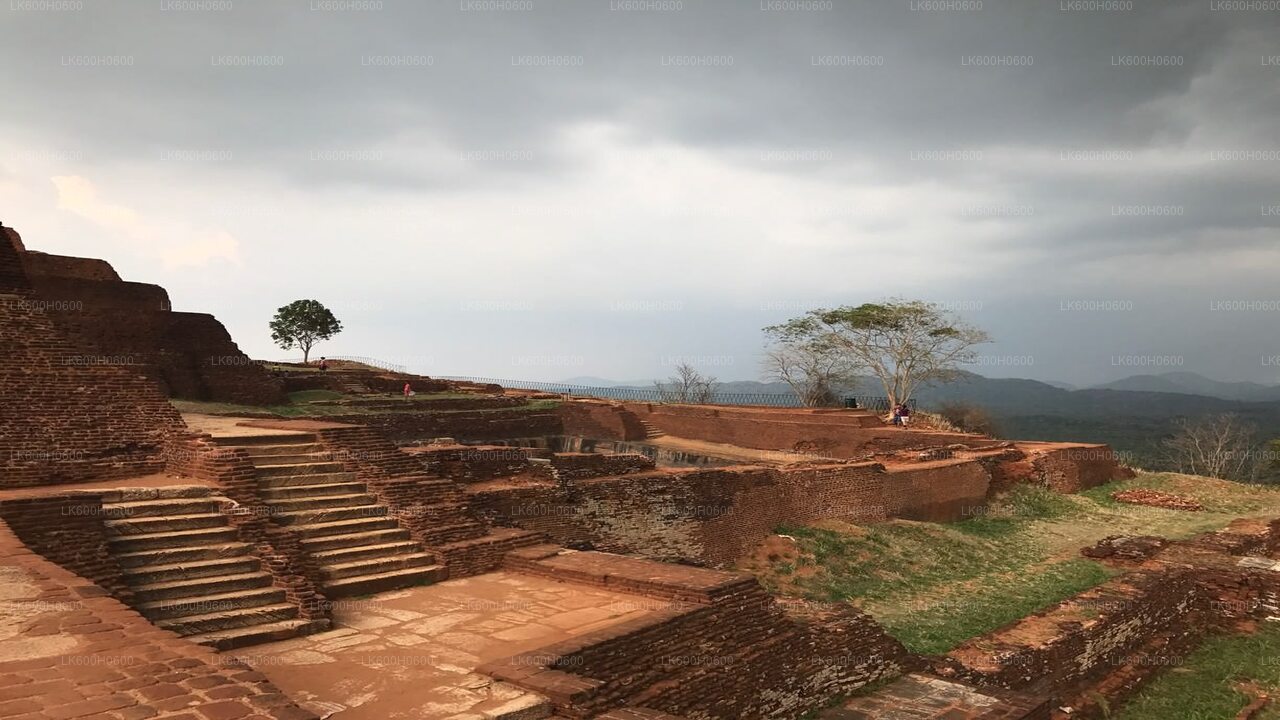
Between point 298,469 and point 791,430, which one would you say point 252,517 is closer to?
point 298,469

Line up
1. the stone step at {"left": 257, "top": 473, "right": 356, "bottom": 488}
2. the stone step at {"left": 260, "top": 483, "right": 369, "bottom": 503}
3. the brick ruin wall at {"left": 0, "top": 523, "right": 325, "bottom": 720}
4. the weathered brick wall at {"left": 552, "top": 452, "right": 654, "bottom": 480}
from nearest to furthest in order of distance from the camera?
the brick ruin wall at {"left": 0, "top": 523, "right": 325, "bottom": 720} → the stone step at {"left": 260, "top": 483, "right": 369, "bottom": 503} → the stone step at {"left": 257, "top": 473, "right": 356, "bottom": 488} → the weathered brick wall at {"left": 552, "top": 452, "right": 654, "bottom": 480}

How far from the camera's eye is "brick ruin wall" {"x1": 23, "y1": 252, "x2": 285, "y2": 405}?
15.6m

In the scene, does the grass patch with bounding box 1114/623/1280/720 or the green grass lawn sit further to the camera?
the green grass lawn

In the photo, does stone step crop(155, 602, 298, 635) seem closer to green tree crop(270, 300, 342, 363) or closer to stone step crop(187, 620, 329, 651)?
stone step crop(187, 620, 329, 651)

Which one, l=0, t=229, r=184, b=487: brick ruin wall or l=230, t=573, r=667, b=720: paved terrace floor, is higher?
l=0, t=229, r=184, b=487: brick ruin wall

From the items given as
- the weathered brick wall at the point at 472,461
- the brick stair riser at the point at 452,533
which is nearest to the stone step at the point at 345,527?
the brick stair riser at the point at 452,533

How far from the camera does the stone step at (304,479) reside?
25.0 ft

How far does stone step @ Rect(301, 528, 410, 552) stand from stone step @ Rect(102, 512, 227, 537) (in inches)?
30.3

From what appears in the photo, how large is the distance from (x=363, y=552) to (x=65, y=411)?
3.43m

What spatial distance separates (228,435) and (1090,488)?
864 inches

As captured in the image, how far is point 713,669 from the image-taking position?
5887 millimetres

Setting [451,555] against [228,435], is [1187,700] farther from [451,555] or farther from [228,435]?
[228,435]

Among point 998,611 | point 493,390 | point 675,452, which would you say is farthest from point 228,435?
point 493,390

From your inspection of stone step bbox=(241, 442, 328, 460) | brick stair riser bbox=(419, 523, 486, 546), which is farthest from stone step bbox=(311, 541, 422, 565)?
stone step bbox=(241, 442, 328, 460)
